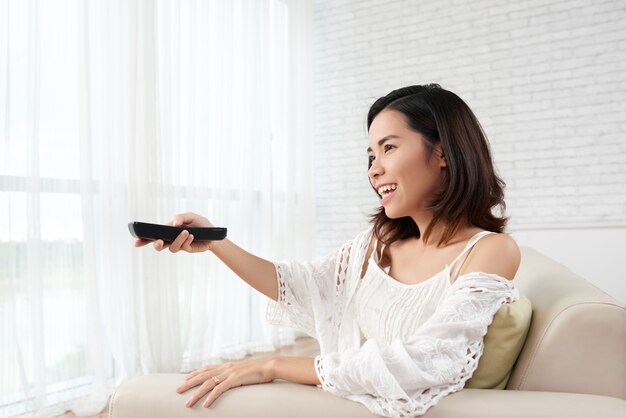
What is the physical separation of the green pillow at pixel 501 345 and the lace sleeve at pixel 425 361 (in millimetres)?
21

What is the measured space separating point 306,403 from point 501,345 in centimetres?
37

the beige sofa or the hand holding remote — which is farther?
the hand holding remote

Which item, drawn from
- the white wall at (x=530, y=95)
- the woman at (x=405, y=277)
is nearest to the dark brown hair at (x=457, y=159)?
the woman at (x=405, y=277)

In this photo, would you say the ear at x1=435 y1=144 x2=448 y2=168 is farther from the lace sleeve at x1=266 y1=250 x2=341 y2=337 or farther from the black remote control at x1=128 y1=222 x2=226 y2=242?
the black remote control at x1=128 y1=222 x2=226 y2=242

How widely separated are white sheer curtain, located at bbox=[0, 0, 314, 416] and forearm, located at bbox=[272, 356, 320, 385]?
2.11 meters

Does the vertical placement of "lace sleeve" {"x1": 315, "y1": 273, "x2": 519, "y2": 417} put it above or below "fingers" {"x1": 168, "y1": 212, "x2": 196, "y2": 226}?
below

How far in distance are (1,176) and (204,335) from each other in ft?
5.72

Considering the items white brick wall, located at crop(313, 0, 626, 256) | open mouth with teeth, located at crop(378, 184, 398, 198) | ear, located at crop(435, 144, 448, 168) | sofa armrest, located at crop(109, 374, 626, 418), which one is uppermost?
white brick wall, located at crop(313, 0, 626, 256)

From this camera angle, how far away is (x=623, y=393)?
0.97 m

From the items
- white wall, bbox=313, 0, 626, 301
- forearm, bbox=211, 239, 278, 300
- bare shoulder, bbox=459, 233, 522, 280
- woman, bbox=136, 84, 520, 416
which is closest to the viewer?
woman, bbox=136, 84, 520, 416

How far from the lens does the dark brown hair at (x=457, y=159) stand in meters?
1.31

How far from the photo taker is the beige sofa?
90 centimetres

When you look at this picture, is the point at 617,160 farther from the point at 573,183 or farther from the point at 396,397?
the point at 396,397

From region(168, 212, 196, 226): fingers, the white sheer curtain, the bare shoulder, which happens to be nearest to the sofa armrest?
the bare shoulder
